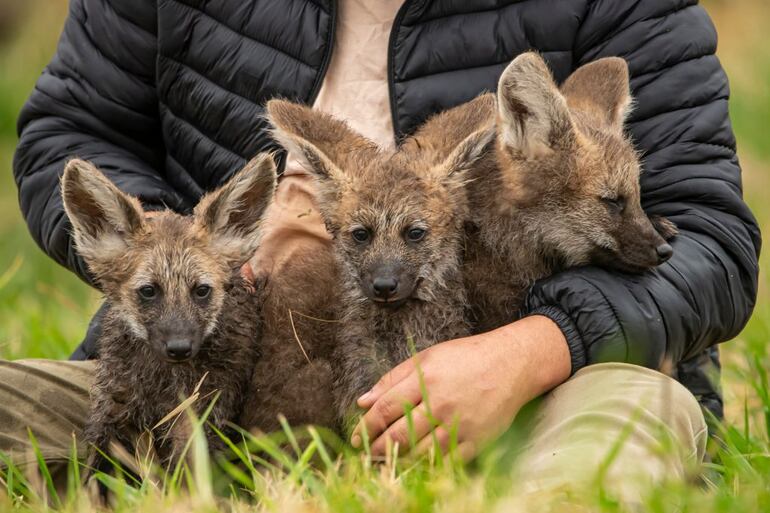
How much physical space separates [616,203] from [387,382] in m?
1.07

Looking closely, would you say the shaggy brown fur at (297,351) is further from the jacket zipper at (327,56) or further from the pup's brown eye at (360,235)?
the jacket zipper at (327,56)

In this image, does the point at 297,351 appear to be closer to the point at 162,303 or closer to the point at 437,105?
the point at 162,303

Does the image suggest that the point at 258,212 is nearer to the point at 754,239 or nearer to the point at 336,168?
the point at 336,168

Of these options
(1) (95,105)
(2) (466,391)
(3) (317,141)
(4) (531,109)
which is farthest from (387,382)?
(1) (95,105)

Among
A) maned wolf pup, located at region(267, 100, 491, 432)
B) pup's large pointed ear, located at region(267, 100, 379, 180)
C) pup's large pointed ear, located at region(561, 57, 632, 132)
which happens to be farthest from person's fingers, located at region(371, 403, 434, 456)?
pup's large pointed ear, located at region(561, 57, 632, 132)

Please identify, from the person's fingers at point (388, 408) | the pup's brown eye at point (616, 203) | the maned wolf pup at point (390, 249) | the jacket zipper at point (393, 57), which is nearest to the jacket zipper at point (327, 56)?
the jacket zipper at point (393, 57)

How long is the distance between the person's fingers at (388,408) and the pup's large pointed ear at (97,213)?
1.07 m

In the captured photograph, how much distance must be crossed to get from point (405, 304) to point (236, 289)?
2.03 feet

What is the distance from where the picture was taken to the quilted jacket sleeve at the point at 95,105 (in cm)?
508

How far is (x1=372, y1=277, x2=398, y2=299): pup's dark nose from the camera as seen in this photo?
396cm

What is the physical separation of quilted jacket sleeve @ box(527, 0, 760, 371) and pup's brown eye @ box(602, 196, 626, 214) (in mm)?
234

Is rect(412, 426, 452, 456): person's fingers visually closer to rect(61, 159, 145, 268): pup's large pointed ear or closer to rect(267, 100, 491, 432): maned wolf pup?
rect(267, 100, 491, 432): maned wolf pup

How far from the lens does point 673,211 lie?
4449 mm

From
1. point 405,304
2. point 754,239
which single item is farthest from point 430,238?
point 754,239
